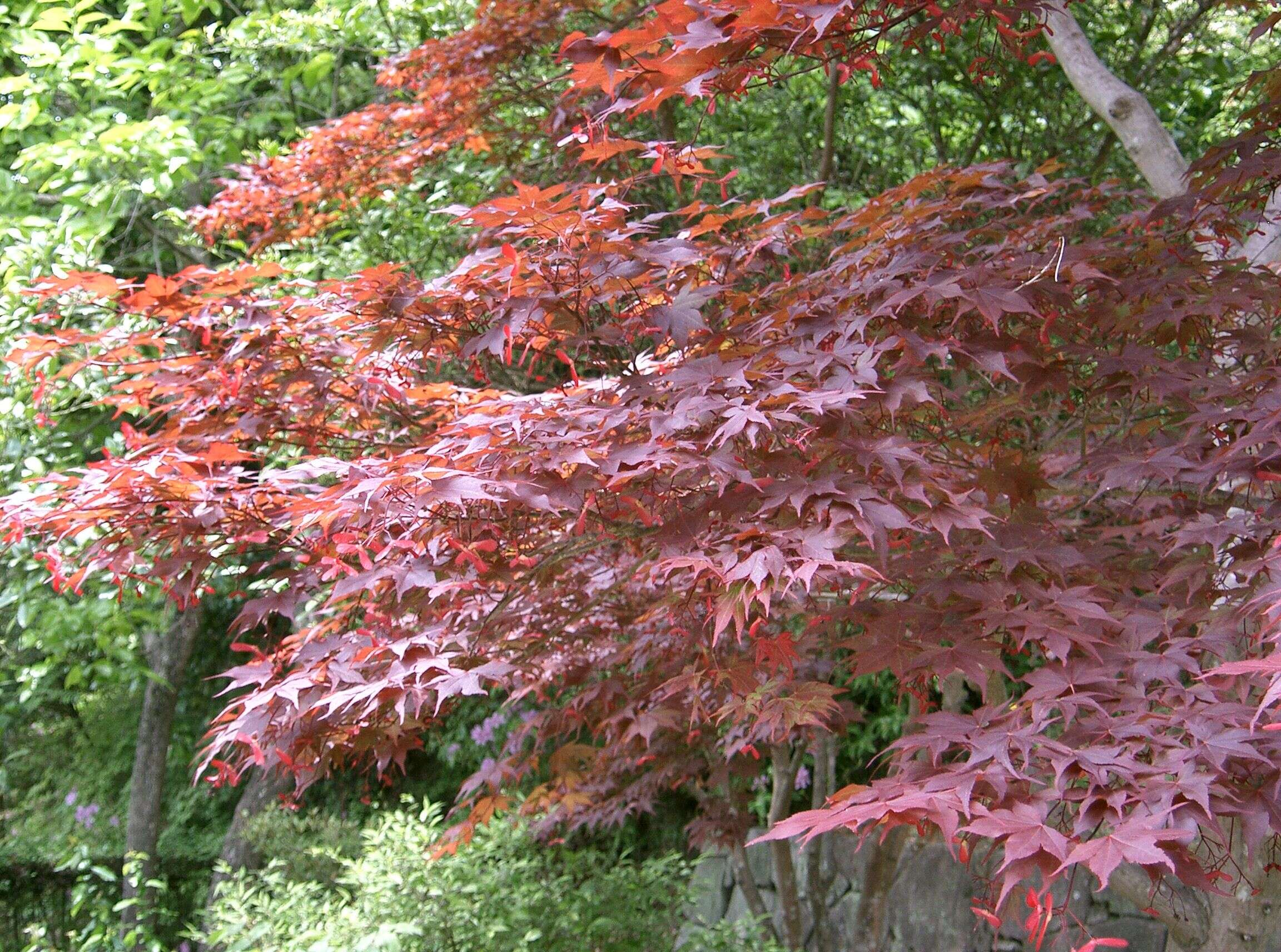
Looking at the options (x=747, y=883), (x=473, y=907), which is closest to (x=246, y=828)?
(x=473, y=907)

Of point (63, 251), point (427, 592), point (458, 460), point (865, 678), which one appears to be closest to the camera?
point (458, 460)

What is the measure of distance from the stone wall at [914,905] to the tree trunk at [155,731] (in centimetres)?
262

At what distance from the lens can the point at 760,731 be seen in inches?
97.7

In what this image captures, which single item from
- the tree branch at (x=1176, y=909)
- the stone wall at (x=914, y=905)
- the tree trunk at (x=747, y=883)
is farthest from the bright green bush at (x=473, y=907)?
the tree branch at (x=1176, y=909)

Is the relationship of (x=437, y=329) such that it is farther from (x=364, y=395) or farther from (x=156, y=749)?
Answer: (x=156, y=749)

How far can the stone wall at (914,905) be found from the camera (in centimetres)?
370

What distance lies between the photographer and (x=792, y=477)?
158 cm

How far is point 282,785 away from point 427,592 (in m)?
4.02

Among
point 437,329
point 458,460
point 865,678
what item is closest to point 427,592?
point 458,460

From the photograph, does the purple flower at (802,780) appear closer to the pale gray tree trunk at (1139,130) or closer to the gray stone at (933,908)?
the gray stone at (933,908)

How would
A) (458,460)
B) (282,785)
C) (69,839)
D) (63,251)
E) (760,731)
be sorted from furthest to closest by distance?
(69,839) < (282,785) < (63,251) < (760,731) < (458,460)

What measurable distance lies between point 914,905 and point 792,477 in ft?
11.3

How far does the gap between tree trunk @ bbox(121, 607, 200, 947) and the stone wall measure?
262 cm

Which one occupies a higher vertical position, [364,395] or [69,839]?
[364,395]
